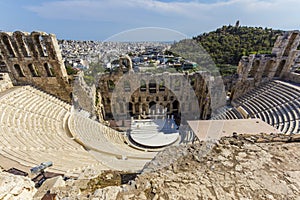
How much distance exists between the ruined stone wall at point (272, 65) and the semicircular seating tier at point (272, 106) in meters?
0.75

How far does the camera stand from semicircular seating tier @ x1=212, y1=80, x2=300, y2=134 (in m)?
9.34

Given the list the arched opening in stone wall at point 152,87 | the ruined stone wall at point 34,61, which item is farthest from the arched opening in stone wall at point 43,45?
the arched opening in stone wall at point 152,87

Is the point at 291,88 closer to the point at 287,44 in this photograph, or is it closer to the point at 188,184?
the point at 287,44

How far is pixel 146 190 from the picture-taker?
240 cm

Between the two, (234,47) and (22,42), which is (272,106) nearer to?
(22,42)

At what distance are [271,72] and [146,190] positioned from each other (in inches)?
671

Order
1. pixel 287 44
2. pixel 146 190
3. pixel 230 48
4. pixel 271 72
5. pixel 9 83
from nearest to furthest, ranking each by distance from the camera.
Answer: pixel 146 190
pixel 9 83
pixel 287 44
pixel 271 72
pixel 230 48

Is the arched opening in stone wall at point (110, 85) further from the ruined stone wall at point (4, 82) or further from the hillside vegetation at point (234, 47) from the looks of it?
the hillside vegetation at point (234, 47)

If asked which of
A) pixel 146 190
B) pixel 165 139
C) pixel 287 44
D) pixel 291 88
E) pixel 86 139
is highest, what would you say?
pixel 287 44

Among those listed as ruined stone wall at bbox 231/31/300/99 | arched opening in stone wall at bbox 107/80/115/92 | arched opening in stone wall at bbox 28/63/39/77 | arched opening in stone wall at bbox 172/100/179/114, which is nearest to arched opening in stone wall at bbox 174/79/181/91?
arched opening in stone wall at bbox 172/100/179/114

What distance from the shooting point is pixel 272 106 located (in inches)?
437

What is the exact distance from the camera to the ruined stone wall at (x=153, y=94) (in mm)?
16453

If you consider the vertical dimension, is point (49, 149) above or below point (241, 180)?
below

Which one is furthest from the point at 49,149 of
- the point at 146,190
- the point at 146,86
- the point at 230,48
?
the point at 230,48
